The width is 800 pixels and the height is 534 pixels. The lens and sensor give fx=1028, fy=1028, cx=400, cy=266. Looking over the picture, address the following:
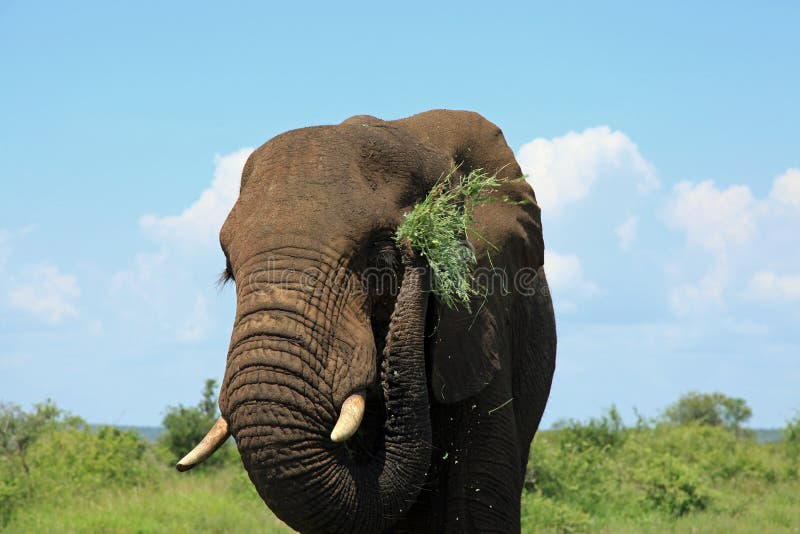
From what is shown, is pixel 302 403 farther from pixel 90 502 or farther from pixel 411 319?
pixel 90 502

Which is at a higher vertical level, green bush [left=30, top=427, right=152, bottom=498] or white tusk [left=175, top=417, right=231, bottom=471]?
green bush [left=30, top=427, right=152, bottom=498]

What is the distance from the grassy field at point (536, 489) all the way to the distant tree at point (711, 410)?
75.3 ft

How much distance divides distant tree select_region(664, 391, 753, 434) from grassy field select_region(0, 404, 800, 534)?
22.9 meters

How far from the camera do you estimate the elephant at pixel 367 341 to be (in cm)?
473

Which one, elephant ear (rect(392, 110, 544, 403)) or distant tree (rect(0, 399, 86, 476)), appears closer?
elephant ear (rect(392, 110, 544, 403))

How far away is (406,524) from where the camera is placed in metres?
A: 6.09

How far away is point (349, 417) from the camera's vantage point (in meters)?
4.71

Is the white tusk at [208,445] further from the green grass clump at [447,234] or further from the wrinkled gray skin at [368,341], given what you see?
the green grass clump at [447,234]

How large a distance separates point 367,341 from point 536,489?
414 inches

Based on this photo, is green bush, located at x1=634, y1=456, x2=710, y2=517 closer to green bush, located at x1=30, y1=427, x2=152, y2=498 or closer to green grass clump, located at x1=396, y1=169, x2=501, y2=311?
green bush, located at x1=30, y1=427, x2=152, y2=498

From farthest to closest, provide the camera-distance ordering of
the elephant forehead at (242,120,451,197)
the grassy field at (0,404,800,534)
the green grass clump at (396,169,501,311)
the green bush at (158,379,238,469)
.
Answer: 1. the green bush at (158,379,238,469)
2. the grassy field at (0,404,800,534)
3. the green grass clump at (396,169,501,311)
4. the elephant forehead at (242,120,451,197)

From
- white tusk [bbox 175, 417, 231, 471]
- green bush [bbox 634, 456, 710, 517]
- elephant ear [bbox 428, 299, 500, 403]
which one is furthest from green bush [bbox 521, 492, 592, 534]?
white tusk [bbox 175, 417, 231, 471]

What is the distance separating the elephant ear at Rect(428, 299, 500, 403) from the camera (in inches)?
220

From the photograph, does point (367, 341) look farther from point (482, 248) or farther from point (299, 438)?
point (482, 248)
